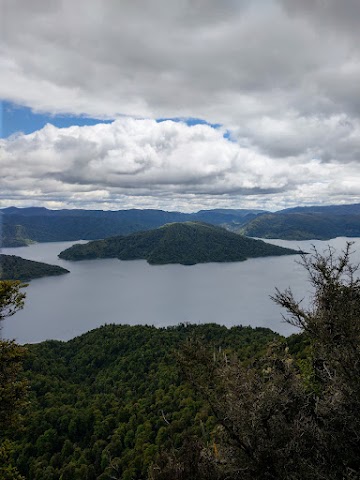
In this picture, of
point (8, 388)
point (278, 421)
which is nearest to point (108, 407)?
point (8, 388)

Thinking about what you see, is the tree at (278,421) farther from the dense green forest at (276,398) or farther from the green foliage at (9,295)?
the green foliage at (9,295)

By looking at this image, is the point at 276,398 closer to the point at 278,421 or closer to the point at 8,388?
the point at 278,421

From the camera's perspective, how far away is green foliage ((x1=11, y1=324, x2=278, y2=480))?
156 ft

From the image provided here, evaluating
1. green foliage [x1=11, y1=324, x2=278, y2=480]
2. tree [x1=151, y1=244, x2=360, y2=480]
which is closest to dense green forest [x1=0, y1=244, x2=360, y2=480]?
tree [x1=151, y1=244, x2=360, y2=480]

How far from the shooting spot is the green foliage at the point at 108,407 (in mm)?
47688

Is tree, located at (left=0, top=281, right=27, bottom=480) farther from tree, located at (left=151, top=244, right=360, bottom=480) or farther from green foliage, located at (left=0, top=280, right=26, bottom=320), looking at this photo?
tree, located at (left=151, top=244, right=360, bottom=480)

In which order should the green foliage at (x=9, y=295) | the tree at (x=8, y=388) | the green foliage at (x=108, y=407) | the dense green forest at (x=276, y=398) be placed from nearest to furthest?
the dense green forest at (x=276, y=398)
the tree at (x=8, y=388)
the green foliage at (x=9, y=295)
the green foliage at (x=108, y=407)

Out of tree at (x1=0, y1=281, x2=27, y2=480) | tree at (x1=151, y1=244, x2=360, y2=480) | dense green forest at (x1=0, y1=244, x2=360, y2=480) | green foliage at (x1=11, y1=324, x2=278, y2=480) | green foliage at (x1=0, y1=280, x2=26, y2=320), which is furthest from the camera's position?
green foliage at (x1=11, y1=324, x2=278, y2=480)

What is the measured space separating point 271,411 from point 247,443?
1059 mm

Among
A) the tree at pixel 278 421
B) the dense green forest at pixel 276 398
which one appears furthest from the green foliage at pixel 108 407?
the tree at pixel 278 421

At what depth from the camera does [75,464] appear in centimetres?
4900

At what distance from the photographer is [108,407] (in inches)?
2579

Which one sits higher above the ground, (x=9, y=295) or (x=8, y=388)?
(x=9, y=295)

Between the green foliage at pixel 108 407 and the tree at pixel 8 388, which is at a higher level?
the tree at pixel 8 388
